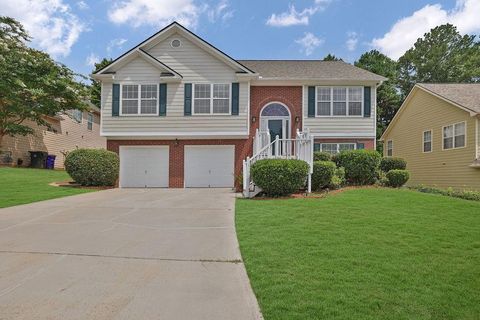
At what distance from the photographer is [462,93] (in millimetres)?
20328

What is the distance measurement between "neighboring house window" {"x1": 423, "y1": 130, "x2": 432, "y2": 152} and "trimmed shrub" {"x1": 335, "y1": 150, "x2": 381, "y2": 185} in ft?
27.5

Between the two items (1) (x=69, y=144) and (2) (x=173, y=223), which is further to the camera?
(1) (x=69, y=144)

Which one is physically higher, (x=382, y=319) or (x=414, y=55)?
(x=414, y=55)

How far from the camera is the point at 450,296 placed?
13.8 ft

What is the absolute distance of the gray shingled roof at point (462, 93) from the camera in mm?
18172

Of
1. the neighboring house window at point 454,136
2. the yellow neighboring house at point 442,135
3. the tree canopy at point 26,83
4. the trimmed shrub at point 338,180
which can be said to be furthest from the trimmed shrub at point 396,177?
the tree canopy at point 26,83

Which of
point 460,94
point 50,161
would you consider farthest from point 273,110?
point 50,161

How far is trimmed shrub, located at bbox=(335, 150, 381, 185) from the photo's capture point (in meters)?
14.6

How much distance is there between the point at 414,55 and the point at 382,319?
4804 centimetres

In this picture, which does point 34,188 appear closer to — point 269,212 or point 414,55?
point 269,212

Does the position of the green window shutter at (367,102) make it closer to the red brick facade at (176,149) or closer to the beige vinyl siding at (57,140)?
the red brick facade at (176,149)

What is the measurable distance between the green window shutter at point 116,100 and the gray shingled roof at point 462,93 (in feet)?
52.3

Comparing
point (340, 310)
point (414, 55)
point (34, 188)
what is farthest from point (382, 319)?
point (414, 55)

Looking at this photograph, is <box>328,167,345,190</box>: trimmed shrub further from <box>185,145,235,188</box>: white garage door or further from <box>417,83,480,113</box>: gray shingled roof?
<box>417,83,480,113</box>: gray shingled roof
